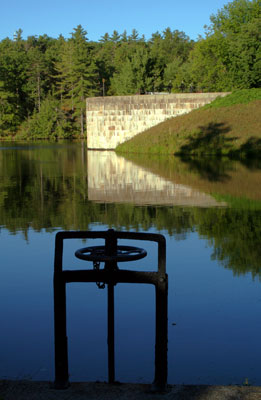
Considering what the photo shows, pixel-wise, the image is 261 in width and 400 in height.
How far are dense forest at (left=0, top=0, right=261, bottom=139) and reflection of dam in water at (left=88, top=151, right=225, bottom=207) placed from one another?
31748mm

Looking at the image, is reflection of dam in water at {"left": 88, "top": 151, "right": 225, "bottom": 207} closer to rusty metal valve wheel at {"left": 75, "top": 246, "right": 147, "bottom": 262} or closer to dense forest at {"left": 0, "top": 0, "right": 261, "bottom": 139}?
rusty metal valve wheel at {"left": 75, "top": 246, "right": 147, "bottom": 262}

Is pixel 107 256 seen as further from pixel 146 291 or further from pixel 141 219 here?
pixel 141 219

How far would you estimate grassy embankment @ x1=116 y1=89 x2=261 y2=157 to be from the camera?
42125 millimetres

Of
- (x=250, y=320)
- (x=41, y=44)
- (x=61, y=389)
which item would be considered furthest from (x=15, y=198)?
(x=41, y=44)

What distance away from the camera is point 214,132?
44.0m

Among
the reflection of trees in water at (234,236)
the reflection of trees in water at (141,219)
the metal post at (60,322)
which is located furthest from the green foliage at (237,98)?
the metal post at (60,322)

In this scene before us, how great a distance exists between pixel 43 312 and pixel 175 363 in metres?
2.36

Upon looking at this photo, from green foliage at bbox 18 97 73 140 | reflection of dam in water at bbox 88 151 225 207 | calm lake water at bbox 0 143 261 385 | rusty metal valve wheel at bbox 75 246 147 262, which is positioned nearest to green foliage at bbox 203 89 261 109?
reflection of dam in water at bbox 88 151 225 207

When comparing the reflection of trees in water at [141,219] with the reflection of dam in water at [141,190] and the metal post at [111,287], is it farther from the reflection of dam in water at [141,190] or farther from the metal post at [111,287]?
the metal post at [111,287]

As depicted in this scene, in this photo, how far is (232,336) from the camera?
21.5 feet

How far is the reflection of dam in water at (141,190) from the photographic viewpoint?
18656 millimetres

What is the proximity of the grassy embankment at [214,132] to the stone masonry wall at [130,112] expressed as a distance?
109 cm

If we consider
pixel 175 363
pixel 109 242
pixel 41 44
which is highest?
pixel 41 44

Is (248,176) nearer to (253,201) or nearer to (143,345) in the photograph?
(253,201)
